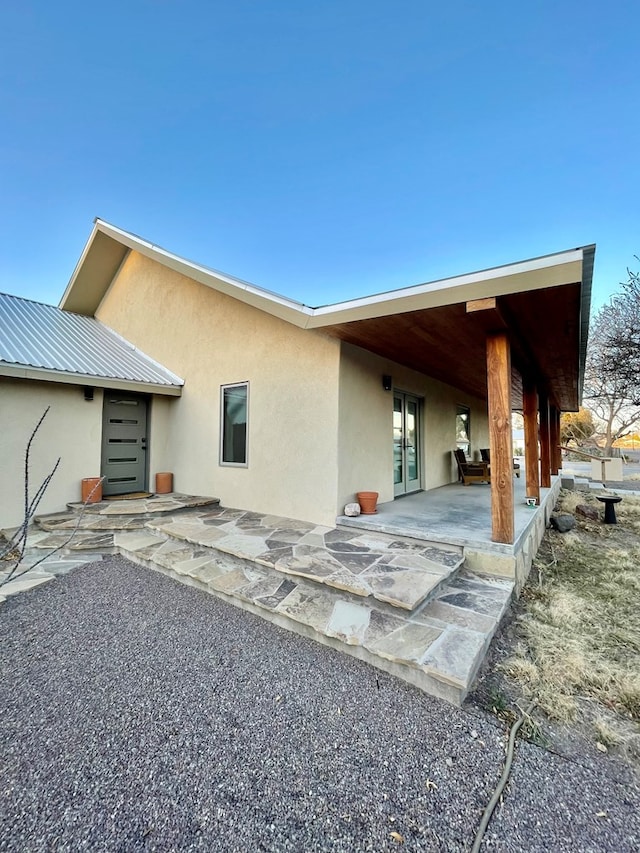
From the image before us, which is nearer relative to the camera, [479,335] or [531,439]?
[479,335]

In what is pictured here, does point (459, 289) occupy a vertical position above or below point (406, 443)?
above

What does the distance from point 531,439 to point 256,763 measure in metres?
7.16

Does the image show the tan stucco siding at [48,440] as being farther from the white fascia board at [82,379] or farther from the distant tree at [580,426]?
the distant tree at [580,426]

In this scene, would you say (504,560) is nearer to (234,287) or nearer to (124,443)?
(234,287)

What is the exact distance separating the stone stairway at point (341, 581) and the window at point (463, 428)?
6.55 meters

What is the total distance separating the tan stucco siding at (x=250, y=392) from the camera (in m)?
5.45

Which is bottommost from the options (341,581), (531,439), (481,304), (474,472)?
(341,581)

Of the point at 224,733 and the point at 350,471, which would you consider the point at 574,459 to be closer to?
the point at 350,471

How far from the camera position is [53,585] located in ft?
12.6

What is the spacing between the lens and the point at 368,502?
5391 millimetres

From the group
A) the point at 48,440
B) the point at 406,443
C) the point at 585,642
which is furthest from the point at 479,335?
the point at 48,440

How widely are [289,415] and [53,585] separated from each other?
3530mm

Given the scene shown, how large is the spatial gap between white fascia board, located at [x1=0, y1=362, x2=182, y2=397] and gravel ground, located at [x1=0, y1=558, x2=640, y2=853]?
4.32 metres

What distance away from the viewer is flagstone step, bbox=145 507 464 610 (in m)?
3.27
